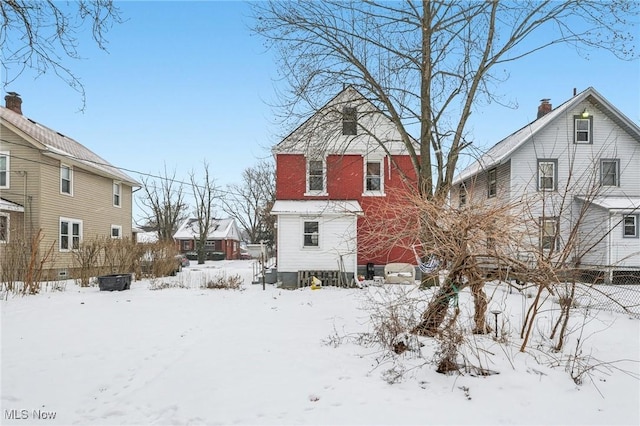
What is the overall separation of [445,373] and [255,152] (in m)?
13.1

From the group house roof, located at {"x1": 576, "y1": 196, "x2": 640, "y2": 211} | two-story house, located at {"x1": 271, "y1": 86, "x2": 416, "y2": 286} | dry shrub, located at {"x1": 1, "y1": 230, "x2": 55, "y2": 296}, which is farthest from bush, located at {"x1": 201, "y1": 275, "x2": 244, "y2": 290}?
house roof, located at {"x1": 576, "y1": 196, "x2": 640, "y2": 211}

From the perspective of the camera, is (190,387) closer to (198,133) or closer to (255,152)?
(255,152)

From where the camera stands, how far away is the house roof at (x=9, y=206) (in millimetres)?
14188

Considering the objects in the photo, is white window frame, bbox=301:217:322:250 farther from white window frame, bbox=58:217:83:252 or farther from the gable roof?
white window frame, bbox=58:217:83:252

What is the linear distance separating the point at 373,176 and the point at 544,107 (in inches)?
495

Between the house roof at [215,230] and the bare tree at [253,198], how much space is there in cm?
222

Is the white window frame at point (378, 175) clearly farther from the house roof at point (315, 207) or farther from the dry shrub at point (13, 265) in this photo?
the dry shrub at point (13, 265)

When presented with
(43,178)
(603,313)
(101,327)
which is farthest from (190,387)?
(43,178)

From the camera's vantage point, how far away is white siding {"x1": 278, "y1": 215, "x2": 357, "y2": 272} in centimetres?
1453

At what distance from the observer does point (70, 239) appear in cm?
1722

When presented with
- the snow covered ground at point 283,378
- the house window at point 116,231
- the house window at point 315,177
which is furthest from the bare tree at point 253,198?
the snow covered ground at point 283,378

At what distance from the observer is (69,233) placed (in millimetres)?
17172

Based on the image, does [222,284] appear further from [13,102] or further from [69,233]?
[13,102]

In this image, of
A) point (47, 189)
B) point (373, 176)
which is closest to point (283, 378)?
point (373, 176)
